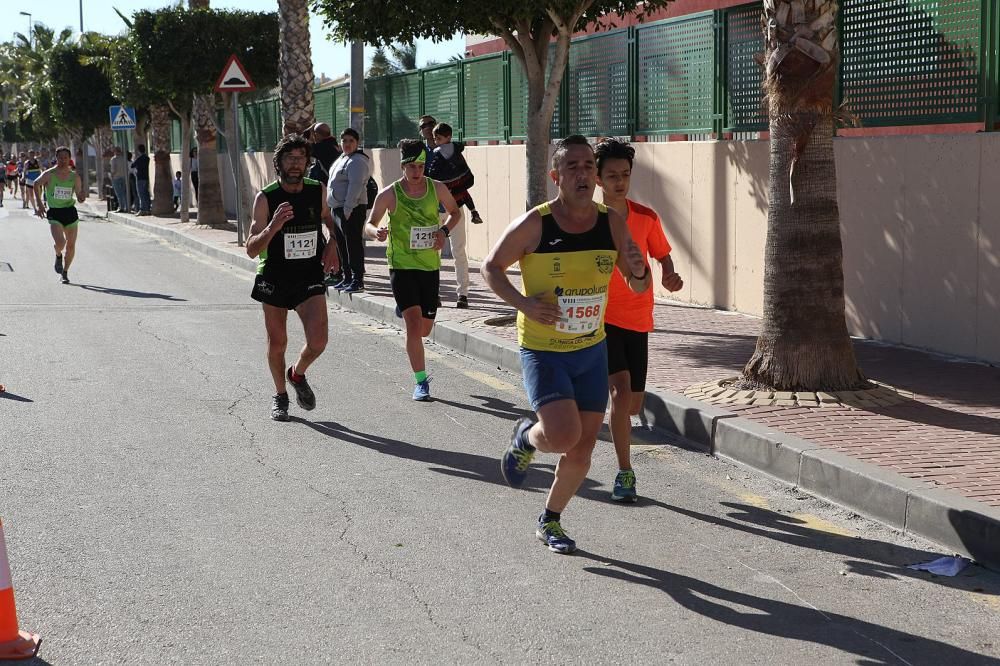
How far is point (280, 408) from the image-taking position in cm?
860

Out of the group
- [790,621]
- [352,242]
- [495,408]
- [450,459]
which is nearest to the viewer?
[790,621]

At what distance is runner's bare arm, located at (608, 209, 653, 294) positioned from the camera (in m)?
5.57

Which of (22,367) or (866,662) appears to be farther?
(22,367)

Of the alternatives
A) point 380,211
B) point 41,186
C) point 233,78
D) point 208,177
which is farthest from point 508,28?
point 208,177

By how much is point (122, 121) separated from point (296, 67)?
16699 millimetres

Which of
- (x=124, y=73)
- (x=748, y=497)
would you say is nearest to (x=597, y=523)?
(x=748, y=497)

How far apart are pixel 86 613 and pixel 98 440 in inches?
125

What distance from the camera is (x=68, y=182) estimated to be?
698 inches

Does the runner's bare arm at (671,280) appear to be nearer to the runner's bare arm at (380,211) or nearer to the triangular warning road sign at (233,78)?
the runner's bare arm at (380,211)

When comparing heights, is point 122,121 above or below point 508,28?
above

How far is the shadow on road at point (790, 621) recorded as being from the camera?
4480 mm

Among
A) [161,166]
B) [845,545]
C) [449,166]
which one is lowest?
[845,545]

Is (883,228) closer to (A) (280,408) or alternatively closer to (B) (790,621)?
(A) (280,408)

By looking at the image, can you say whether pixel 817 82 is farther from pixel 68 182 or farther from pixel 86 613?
pixel 68 182
